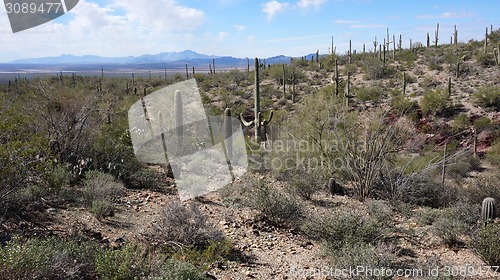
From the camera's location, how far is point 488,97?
21.9 m

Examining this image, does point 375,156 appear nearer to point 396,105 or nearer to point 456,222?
point 456,222

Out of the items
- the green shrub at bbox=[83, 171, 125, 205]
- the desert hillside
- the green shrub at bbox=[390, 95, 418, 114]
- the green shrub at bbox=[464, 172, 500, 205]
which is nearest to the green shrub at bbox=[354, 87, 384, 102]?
the green shrub at bbox=[390, 95, 418, 114]

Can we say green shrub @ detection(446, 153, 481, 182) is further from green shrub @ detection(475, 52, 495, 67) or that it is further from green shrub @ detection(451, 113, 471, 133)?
green shrub @ detection(475, 52, 495, 67)

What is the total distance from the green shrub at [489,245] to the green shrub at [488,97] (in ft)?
61.4

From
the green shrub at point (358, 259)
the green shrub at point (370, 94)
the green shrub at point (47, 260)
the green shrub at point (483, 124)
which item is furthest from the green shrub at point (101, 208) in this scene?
the green shrub at point (370, 94)

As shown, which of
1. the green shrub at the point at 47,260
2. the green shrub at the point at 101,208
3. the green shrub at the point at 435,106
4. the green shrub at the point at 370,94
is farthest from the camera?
the green shrub at the point at 370,94

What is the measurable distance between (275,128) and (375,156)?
7.94 meters

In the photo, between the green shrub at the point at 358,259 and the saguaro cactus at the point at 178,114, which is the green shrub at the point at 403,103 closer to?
the saguaro cactus at the point at 178,114

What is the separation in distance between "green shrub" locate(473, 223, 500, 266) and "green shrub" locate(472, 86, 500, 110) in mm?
18729

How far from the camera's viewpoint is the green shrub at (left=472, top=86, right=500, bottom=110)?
71.2 feet

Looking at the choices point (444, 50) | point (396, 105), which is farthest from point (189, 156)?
point (444, 50)

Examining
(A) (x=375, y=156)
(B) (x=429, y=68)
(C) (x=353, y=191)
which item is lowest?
(C) (x=353, y=191)

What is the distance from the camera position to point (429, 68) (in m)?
31.7

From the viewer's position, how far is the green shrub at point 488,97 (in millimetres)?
21703
